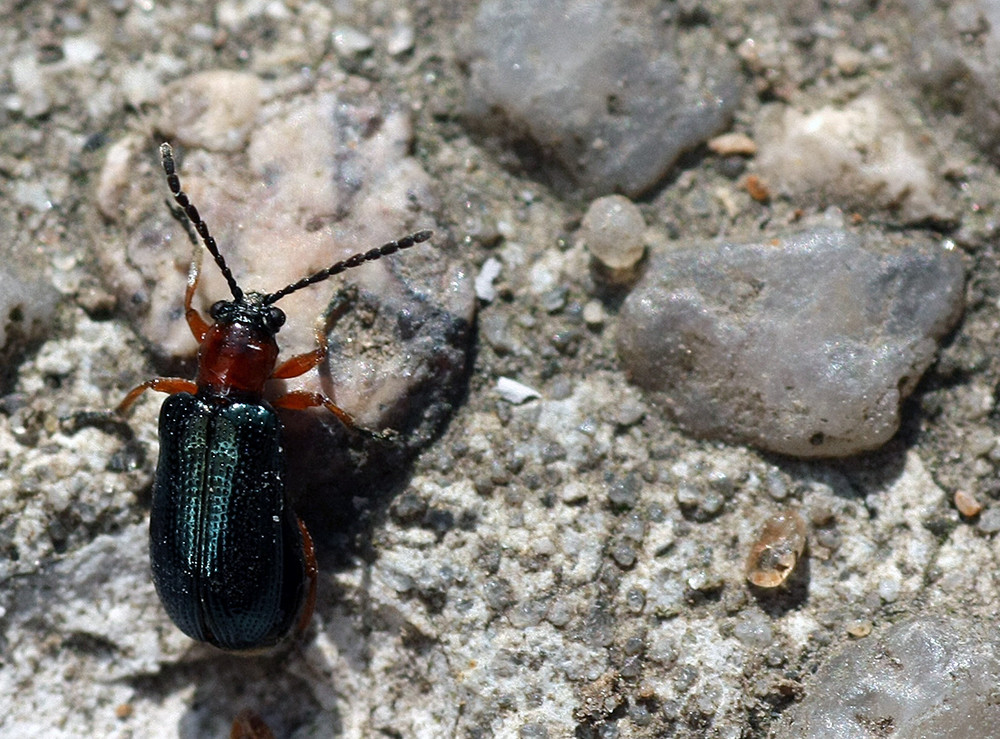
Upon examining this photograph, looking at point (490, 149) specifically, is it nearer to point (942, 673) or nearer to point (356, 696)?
point (356, 696)

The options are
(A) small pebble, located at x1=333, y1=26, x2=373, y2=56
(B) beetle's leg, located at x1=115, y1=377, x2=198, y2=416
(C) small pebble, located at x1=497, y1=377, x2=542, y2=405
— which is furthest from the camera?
(A) small pebble, located at x1=333, y1=26, x2=373, y2=56

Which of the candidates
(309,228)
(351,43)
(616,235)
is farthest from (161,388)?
(616,235)

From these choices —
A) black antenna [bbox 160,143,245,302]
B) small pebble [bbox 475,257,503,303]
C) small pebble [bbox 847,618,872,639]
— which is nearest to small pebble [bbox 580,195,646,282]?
small pebble [bbox 475,257,503,303]

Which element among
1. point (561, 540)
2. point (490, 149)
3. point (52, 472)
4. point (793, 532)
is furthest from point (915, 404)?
point (52, 472)

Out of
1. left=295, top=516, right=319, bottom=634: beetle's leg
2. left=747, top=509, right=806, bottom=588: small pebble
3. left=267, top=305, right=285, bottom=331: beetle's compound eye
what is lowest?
left=747, top=509, right=806, bottom=588: small pebble

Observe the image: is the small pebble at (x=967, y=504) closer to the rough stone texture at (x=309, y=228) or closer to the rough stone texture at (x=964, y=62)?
the rough stone texture at (x=964, y=62)

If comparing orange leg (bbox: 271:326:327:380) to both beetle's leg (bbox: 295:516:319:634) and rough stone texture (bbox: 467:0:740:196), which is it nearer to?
beetle's leg (bbox: 295:516:319:634)

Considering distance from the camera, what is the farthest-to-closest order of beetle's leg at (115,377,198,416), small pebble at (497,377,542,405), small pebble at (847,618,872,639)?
small pebble at (497,377,542,405) → beetle's leg at (115,377,198,416) → small pebble at (847,618,872,639)

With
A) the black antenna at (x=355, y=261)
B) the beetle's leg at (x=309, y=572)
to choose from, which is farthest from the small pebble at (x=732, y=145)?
the beetle's leg at (x=309, y=572)
